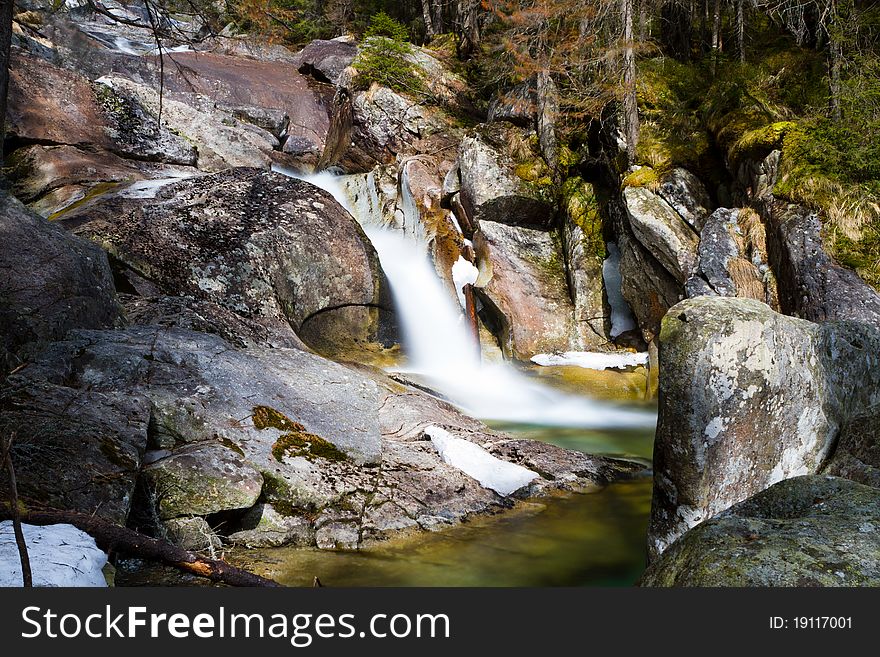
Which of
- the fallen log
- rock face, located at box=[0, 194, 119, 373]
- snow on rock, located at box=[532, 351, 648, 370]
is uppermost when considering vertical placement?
rock face, located at box=[0, 194, 119, 373]

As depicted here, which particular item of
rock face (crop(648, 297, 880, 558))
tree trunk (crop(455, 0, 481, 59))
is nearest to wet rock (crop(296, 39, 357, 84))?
tree trunk (crop(455, 0, 481, 59))

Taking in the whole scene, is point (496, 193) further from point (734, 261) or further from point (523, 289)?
point (734, 261)

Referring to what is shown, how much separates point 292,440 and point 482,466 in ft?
6.26

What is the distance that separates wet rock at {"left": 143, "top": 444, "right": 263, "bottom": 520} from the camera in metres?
4.64

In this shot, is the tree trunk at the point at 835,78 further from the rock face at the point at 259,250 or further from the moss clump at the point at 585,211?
the rock face at the point at 259,250

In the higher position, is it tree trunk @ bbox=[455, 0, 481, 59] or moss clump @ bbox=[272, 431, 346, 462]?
A: tree trunk @ bbox=[455, 0, 481, 59]

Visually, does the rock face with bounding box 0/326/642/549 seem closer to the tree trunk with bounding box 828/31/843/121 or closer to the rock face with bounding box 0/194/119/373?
the rock face with bounding box 0/194/119/373

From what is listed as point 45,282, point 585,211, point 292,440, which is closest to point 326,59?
point 585,211

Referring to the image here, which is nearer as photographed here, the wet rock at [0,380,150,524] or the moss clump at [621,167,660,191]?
the wet rock at [0,380,150,524]

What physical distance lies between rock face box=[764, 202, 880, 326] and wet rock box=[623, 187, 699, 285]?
140cm

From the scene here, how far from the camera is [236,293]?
9219 mm

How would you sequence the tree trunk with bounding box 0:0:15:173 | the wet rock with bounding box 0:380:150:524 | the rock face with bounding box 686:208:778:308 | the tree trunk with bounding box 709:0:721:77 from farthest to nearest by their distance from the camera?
1. the tree trunk with bounding box 709:0:721:77
2. the rock face with bounding box 686:208:778:308
3. the tree trunk with bounding box 0:0:15:173
4. the wet rock with bounding box 0:380:150:524

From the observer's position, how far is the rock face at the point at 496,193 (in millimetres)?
13719

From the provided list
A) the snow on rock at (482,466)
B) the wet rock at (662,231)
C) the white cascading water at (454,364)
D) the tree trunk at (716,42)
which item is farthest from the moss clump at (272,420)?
the tree trunk at (716,42)
